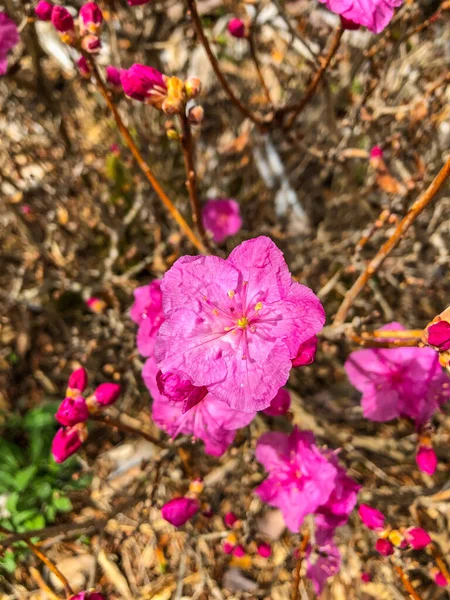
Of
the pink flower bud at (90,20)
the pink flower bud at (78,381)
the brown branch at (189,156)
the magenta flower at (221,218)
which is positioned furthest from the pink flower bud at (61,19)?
the magenta flower at (221,218)

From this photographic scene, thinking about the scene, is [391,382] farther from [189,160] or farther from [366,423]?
[189,160]

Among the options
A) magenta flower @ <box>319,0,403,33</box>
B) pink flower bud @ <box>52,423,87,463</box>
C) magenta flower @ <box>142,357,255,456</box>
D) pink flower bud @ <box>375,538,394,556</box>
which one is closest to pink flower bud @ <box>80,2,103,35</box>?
magenta flower @ <box>319,0,403,33</box>

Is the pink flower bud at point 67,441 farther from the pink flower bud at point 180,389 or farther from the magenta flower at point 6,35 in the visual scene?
the magenta flower at point 6,35

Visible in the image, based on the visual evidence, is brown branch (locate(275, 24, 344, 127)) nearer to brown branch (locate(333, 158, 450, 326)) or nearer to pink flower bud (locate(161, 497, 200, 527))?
brown branch (locate(333, 158, 450, 326))

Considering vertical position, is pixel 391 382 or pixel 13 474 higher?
pixel 13 474

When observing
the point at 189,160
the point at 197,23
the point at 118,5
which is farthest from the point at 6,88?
the point at 189,160

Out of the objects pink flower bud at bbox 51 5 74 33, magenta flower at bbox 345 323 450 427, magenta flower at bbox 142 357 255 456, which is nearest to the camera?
pink flower bud at bbox 51 5 74 33
